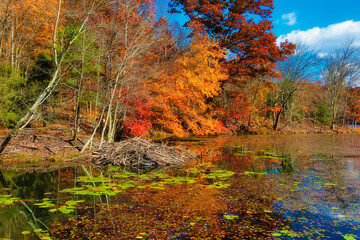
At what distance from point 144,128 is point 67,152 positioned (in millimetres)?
6262

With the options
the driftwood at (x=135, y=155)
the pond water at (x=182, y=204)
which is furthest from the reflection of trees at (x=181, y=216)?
the driftwood at (x=135, y=155)

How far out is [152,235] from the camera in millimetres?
3676

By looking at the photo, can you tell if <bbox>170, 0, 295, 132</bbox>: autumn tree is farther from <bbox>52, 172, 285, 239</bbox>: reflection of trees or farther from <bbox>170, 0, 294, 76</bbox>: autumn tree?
<bbox>52, 172, 285, 239</bbox>: reflection of trees

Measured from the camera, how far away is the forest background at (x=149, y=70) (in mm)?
11906

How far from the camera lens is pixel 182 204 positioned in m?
5.04

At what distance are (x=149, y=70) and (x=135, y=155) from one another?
21.2ft

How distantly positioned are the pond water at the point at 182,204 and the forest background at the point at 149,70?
163 inches

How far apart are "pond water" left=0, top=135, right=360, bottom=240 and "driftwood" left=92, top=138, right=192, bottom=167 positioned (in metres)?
1.40

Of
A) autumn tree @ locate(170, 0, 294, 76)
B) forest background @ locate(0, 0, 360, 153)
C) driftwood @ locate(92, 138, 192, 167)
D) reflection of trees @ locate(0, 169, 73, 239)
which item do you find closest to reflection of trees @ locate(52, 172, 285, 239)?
reflection of trees @ locate(0, 169, 73, 239)

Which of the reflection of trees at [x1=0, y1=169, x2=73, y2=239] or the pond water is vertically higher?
the pond water

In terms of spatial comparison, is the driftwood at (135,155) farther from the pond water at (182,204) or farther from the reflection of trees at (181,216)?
the reflection of trees at (181,216)

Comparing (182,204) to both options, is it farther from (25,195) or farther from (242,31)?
(242,31)

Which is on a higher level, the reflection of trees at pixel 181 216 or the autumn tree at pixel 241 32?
the autumn tree at pixel 241 32

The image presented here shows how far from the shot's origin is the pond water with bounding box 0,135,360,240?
3822 millimetres
